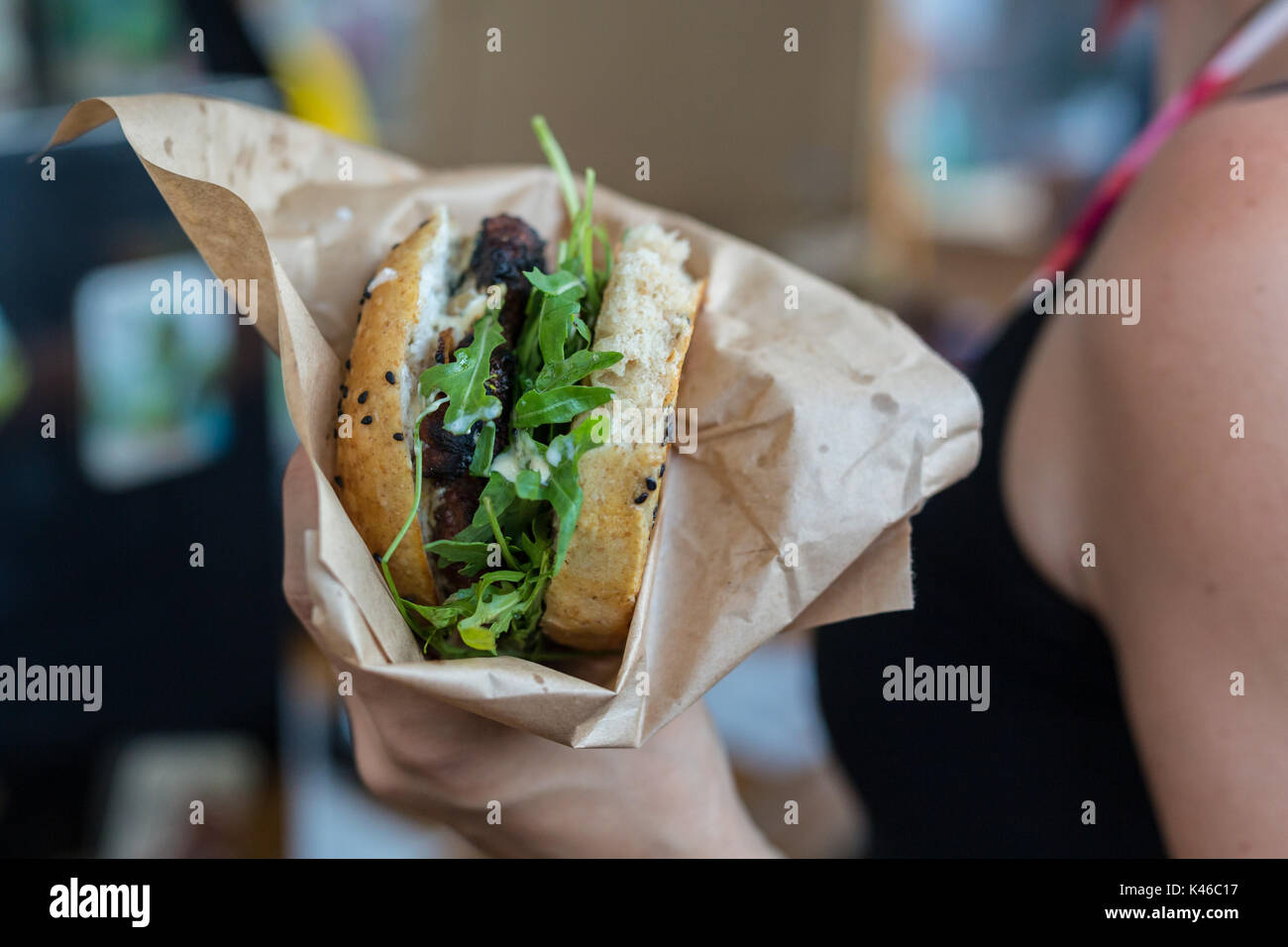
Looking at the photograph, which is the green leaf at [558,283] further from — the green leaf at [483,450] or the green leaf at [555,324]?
the green leaf at [483,450]

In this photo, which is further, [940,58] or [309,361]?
[940,58]

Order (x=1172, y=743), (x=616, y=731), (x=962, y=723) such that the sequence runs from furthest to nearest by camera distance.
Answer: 1. (x=962, y=723)
2. (x=1172, y=743)
3. (x=616, y=731)

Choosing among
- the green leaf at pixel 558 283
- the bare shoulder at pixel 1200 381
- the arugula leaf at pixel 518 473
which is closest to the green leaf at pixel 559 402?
the arugula leaf at pixel 518 473

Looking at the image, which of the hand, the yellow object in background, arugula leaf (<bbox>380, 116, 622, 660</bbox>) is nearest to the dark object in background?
the yellow object in background

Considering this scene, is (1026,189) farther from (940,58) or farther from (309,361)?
(309,361)

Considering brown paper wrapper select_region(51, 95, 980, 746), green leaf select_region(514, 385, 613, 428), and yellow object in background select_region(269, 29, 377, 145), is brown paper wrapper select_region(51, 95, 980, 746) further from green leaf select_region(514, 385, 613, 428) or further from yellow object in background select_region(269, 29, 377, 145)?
yellow object in background select_region(269, 29, 377, 145)

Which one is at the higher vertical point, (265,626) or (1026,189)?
(1026,189)
